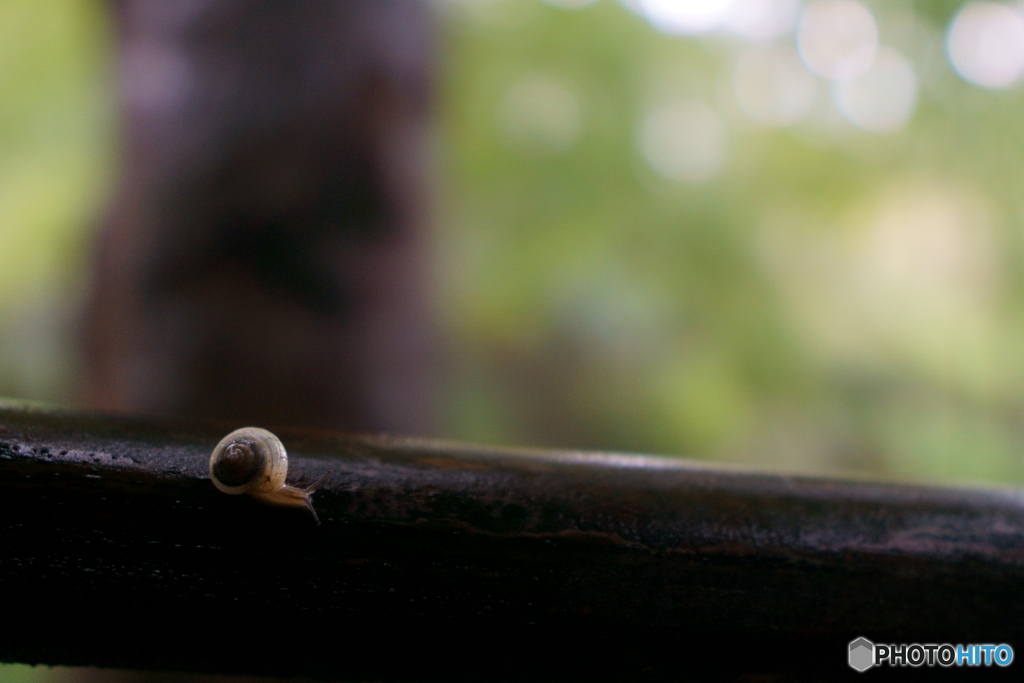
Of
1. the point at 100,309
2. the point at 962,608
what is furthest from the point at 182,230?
the point at 962,608

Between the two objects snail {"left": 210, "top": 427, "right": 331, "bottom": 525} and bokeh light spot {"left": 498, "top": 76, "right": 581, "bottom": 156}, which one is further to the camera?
bokeh light spot {"left": 498, "top": 76, "right": 581, "bottom": 156}

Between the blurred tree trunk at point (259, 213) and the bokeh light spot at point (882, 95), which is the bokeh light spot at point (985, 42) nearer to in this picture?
the bokeh light spot at point (882, 95)

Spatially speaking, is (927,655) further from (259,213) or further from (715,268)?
(715,268)

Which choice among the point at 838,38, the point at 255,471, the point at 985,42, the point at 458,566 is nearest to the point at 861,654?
the point at 458,566

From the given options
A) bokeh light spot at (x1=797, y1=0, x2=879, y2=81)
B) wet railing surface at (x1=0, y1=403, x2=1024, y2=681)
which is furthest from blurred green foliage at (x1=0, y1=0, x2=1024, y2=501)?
wet railing surface at (x1=0, y1=403, x2=1024, y2=681)

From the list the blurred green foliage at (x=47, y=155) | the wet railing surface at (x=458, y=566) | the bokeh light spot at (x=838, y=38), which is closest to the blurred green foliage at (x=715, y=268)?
the bokeh light spot at (x=838, y=38)

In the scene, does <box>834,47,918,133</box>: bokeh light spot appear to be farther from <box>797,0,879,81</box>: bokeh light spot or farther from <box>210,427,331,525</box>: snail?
<box>210,427,331,525</box>: snail

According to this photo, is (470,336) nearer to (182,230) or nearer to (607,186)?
(607,186)
